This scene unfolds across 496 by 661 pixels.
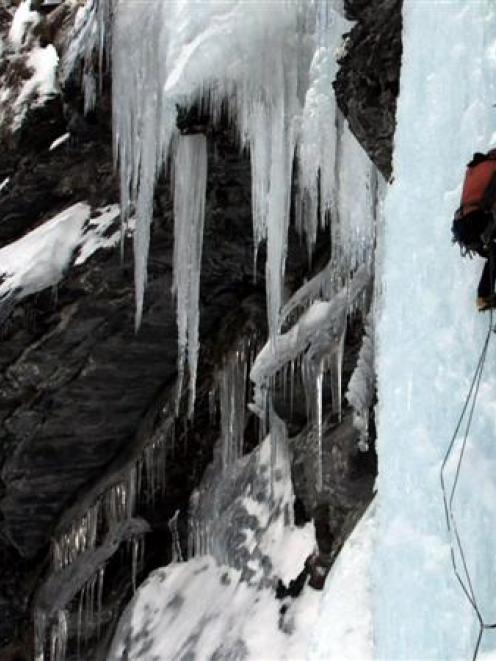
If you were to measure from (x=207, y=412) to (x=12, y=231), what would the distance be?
8.82 feet

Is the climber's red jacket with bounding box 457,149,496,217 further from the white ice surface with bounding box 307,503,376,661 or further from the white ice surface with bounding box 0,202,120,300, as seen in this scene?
the white ice surface with bounding box 0,202,120,300

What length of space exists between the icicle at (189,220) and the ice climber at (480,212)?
4.91m

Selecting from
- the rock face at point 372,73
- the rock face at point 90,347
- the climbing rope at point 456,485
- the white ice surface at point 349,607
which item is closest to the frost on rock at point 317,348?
the rock face at point 90,347

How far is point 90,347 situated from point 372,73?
17.3 feet

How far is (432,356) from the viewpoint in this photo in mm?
3637

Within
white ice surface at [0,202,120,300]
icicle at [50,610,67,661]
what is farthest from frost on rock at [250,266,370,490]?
icicle at [50,610,67,661]

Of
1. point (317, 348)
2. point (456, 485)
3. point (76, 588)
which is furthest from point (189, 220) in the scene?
point (456, 485)

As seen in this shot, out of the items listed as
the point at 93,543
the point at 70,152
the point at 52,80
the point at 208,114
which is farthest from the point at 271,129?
the point at 93,543

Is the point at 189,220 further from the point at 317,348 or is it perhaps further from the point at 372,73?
the point at 372,73

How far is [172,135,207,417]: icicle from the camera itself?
7957mm

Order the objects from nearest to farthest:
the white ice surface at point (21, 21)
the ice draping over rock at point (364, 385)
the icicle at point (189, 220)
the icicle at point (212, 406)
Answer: the ice draping over rock at point (364, 385), the icicle at point (189, 220), the icicle at point (212, 406), the white ice surface at point (21, 21)

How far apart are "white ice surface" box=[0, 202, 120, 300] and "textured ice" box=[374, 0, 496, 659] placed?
18.3 feet

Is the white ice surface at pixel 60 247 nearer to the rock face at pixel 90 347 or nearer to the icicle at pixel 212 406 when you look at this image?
the rock face at pixel 90 347

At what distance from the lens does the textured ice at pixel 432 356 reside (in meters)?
3.33
